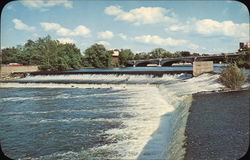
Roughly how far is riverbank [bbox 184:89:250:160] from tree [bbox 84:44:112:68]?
43787 mm

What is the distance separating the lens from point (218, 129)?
559cm

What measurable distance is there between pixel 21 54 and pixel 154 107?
54.7 metres

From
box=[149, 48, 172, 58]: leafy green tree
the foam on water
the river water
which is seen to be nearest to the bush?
the river water

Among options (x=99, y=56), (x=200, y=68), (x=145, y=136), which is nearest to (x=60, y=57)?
(x=99, y=56)

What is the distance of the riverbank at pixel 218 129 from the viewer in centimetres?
445

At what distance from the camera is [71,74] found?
2958cm

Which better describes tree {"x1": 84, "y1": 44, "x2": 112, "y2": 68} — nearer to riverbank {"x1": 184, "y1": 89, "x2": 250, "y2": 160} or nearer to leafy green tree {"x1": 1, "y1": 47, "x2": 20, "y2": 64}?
leafy green tree {"x1": 1, "y1": 47, "x2": 20, "y2": 64}

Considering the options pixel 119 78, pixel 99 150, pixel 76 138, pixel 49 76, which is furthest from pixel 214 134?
pixel 49 76

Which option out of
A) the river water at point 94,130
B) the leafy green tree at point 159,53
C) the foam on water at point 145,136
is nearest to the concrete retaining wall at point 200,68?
the river water at point 94,130

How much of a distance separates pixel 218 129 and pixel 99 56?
4702 cm

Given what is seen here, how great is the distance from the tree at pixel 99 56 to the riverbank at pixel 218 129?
144 ft

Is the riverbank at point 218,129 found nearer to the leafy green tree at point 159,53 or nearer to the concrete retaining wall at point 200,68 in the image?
the concrete retaining wall at point 200,68

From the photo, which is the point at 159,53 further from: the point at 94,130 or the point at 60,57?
the point at 94,130

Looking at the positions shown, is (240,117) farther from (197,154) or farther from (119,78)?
Answer: (119,78)
